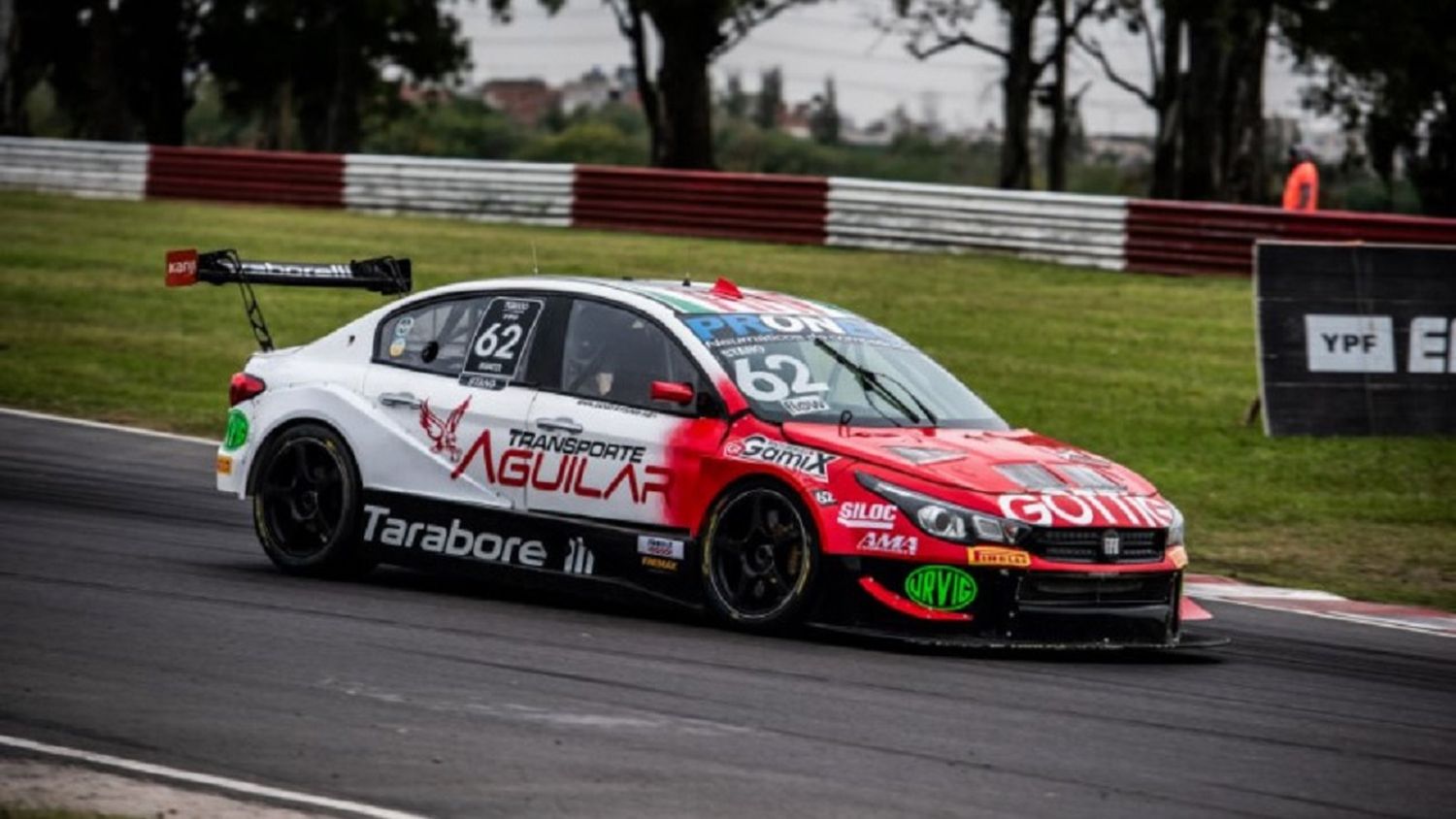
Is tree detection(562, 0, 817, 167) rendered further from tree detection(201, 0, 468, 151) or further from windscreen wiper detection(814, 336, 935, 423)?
windscreen wiper detection(814, 336, 935, 423)

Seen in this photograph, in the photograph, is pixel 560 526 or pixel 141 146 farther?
pixel 141 146

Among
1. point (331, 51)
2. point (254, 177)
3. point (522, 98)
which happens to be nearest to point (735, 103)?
point (522, 98)

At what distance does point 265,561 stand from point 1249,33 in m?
35.2

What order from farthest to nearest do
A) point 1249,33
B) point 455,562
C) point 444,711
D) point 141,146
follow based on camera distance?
point 1249,33
point 141,146
point 455,562
point 444,711

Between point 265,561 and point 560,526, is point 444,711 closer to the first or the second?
point 560,526

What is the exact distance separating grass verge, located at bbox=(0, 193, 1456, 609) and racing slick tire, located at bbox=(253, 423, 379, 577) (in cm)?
342

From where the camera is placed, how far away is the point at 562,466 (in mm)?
10562

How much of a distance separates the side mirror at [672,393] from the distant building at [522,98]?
301ft

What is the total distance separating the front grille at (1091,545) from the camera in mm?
9586

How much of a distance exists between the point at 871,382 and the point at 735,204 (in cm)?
2148

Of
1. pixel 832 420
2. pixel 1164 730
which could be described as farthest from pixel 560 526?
pixel 1164 730

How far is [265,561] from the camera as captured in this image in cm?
1178

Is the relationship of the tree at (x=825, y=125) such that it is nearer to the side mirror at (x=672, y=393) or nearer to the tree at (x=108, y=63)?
the tree at (x=108, y=63)

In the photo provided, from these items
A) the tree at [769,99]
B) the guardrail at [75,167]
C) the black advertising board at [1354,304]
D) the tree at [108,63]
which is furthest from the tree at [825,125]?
the black advertising board at [1354,304]
